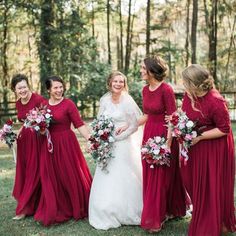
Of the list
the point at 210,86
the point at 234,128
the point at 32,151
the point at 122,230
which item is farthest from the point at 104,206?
the point at 234,128

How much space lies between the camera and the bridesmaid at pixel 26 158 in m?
6.60

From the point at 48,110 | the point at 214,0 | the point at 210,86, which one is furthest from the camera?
the point at 214,0

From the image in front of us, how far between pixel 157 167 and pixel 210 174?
92 cm

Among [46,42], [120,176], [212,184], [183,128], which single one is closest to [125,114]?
[120,176]

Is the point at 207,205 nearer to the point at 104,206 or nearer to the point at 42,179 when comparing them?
the point at 104,206

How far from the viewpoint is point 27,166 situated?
6.74 meters

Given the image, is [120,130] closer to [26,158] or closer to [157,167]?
[157,167]

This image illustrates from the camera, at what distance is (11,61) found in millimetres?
33688

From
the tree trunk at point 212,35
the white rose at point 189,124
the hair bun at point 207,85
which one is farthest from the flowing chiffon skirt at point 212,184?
the tree trunk at point 212,35

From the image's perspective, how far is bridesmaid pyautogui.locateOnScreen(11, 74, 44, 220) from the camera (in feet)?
21.6

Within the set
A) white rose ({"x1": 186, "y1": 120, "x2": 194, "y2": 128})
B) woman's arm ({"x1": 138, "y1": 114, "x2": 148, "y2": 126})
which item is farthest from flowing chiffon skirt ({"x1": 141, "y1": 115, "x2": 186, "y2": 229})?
white rose ({"x1": 186, "y1": 120, "x2": 194, "y2": 128})

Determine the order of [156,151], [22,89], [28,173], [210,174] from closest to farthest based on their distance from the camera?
[210,174] → [156,151] → [22,89] → [28,173]

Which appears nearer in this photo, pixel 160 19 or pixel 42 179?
pixel 42 179

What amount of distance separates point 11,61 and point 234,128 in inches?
822
